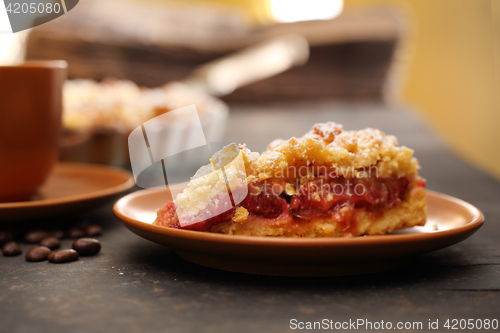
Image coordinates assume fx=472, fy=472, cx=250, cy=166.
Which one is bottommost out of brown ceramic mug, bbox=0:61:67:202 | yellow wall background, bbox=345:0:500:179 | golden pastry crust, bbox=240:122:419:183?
yellow wall background, bbox=345:0:500:179

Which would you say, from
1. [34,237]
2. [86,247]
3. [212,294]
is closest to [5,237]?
[34,237]

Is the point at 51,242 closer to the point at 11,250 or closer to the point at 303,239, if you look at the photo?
the point at 11,250

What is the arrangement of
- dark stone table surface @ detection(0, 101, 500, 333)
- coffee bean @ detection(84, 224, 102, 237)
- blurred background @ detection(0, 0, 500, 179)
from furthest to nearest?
→ blurred background @ detection(0, 0, 500, 179), coffee bean @ detection(84, 224, 102, 237), dark stone table surface @ detection(0, 101, 500, 333)

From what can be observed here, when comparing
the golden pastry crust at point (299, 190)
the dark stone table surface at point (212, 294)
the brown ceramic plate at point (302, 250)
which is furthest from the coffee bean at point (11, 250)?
the golden pastry crust at point (299, 190)

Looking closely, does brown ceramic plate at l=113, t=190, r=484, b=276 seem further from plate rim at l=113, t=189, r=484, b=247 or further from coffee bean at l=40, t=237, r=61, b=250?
coffee bean at l=40, t=237, r=61, b=250

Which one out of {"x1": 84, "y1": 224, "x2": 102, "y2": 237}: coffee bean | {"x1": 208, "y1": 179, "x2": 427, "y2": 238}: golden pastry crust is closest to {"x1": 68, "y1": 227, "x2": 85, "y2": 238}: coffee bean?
{"x1": 84, "y1": 224, "x2": 102, "y2": 237}: coffee bean

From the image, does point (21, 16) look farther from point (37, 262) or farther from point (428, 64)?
point (428, 64)

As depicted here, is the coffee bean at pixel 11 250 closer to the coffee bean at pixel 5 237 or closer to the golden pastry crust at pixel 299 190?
the coffee bean at pixel 5 237
